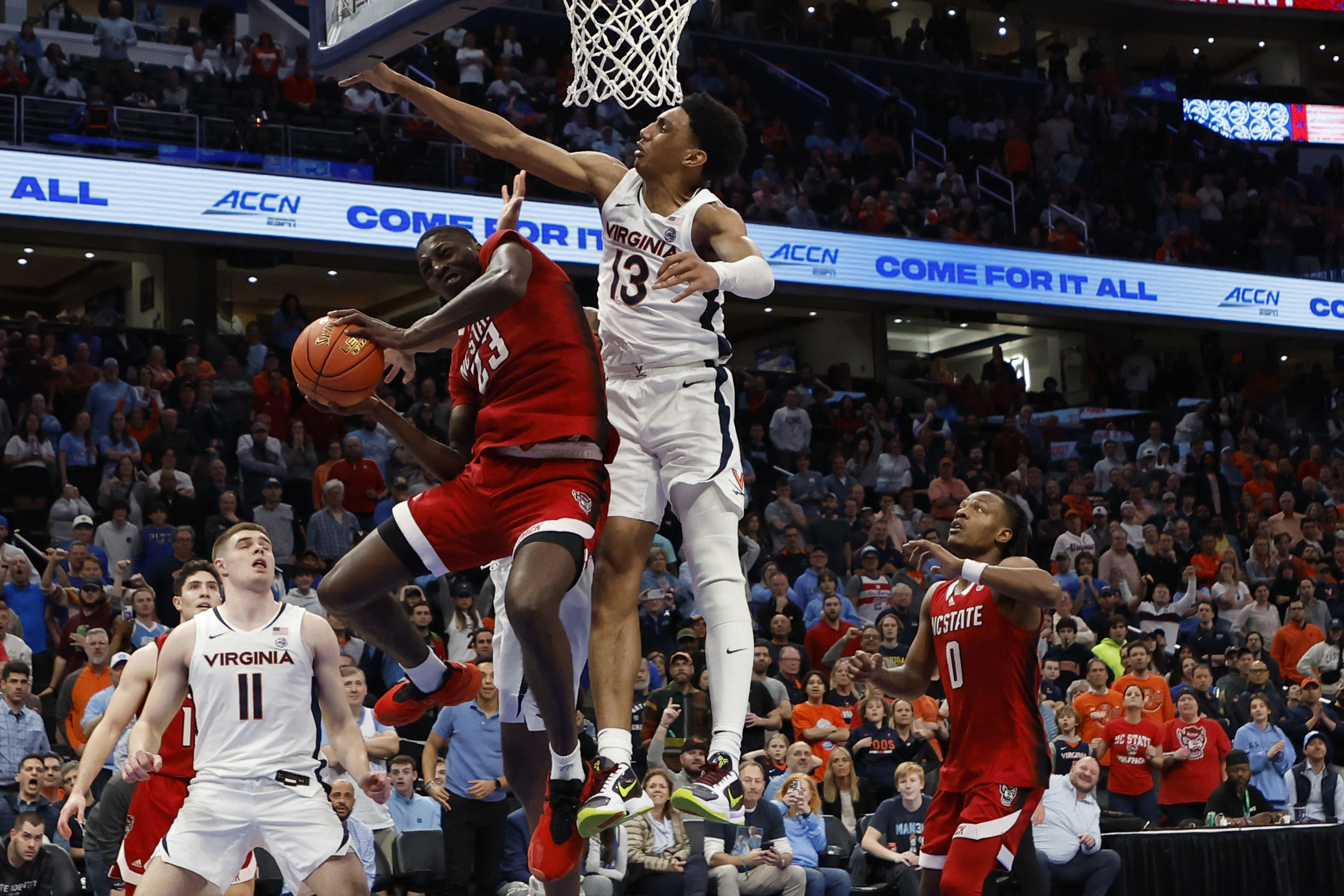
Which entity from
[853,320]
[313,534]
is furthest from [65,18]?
[853,320]

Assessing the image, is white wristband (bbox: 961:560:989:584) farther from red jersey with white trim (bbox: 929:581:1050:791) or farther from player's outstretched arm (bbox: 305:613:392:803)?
player's outstretched arm (bbox: 305:613:392:803)

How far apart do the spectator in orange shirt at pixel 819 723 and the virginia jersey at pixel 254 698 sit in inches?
276

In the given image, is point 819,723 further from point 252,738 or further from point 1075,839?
point 252,738

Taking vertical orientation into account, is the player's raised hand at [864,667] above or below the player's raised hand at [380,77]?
below

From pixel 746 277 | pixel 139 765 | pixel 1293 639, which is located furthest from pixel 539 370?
pixel 1293 639

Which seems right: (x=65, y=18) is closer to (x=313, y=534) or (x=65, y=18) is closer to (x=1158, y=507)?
(x=313, y=534)

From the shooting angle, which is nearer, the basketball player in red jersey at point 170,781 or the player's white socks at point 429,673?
the player's white socks at point 429,673

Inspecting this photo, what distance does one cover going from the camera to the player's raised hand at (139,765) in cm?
689

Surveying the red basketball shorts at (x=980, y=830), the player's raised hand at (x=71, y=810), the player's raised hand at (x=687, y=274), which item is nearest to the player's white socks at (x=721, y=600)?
the player's raised hand at (x=687, y=274)

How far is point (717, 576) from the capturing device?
6020mm

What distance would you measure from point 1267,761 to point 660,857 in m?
6.70

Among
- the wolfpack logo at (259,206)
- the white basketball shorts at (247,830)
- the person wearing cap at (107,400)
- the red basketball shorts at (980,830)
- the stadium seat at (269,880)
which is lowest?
the stadium seat at (269,880)

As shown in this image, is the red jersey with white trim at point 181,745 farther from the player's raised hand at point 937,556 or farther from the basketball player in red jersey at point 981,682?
the player's raised hand at point 937,556

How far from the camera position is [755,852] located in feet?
39.6
